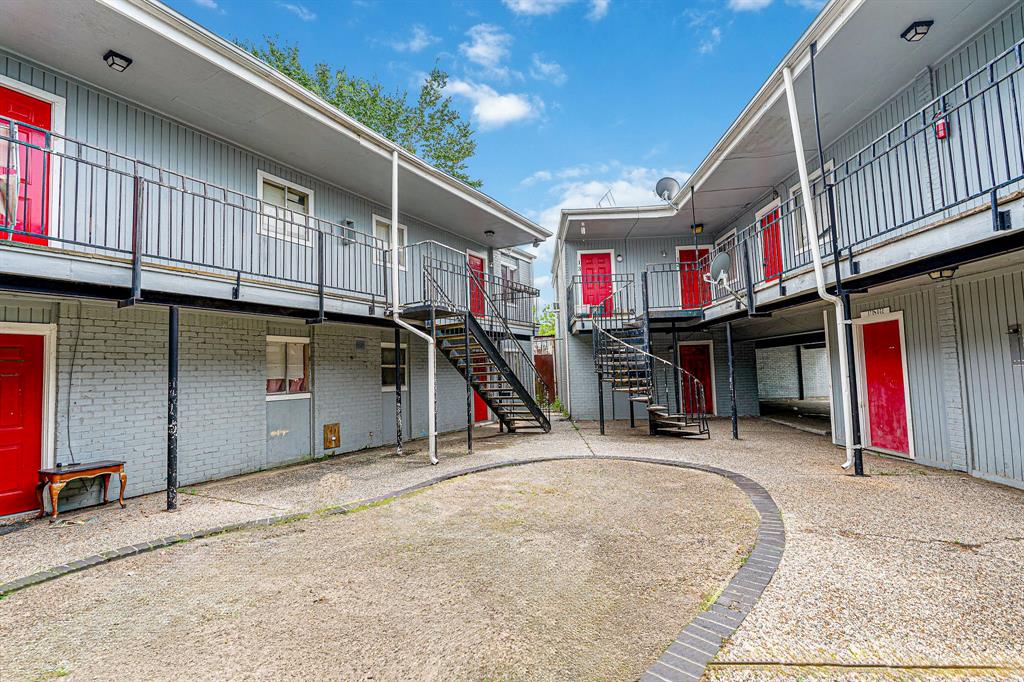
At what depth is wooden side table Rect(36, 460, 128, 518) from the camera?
489 centimetres

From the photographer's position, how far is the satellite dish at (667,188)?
1192 centimetres

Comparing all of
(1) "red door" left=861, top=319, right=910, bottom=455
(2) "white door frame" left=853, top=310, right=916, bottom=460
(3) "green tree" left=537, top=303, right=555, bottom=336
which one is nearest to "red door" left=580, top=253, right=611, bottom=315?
(2) "white door frame" left=853, top=310, right=916, bottom=460

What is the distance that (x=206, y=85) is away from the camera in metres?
5.98

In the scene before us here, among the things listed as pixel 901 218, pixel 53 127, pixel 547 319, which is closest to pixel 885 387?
pixel 901 218

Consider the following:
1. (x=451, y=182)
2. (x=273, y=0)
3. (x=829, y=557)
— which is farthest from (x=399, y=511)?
(x=273, y=0)

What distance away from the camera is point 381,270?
29.3 feet

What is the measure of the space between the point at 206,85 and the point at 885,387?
36.2ft

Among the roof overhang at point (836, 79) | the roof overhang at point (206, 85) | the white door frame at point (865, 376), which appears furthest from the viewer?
the white door frame at point (865, 376)

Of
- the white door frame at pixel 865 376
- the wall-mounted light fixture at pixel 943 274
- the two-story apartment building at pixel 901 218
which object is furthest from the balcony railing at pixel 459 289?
the wall-mounted light fixture at pixel 943 274

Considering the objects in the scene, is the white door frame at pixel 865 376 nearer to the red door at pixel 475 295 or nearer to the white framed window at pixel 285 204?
the red door at pixel 475 295

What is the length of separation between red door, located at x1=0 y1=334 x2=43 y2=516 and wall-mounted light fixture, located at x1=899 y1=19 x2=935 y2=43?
11173 millimetres

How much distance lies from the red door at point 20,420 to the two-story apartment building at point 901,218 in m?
9.24

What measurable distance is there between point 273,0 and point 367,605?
2112cm

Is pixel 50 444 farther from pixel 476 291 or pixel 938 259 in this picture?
pixel 938 259
